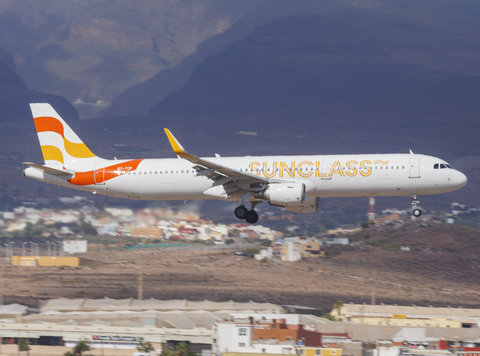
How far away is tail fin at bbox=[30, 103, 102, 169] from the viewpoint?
42906 mm

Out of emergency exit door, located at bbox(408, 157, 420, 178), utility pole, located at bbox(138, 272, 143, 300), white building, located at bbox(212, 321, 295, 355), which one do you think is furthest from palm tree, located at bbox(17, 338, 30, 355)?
emergency exit door, located at bbox(408, 157, 420, 178)

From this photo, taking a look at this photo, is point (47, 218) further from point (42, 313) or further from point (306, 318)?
point (306, 318)

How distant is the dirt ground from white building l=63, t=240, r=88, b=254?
218 cm

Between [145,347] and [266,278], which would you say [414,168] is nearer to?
[145,347]

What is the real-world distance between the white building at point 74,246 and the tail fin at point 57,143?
5493cm

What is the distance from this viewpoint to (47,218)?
4090 inches

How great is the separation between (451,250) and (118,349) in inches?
2721

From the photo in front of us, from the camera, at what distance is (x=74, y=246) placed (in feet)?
318

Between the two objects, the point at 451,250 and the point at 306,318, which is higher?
the point at 451,250

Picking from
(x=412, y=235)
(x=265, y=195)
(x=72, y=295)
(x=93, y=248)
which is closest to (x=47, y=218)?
(x=93, y=248)

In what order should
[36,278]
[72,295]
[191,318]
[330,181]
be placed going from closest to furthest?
[330,181] < [191,318] < [72,295] < [36,278]

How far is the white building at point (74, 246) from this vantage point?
9600 cm

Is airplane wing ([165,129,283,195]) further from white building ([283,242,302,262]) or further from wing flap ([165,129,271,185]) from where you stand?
white building ([283,242,302,262])

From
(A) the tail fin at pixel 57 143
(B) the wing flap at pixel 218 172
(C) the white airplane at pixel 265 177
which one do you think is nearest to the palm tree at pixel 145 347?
(C) the white airplane at pixel 265 177
